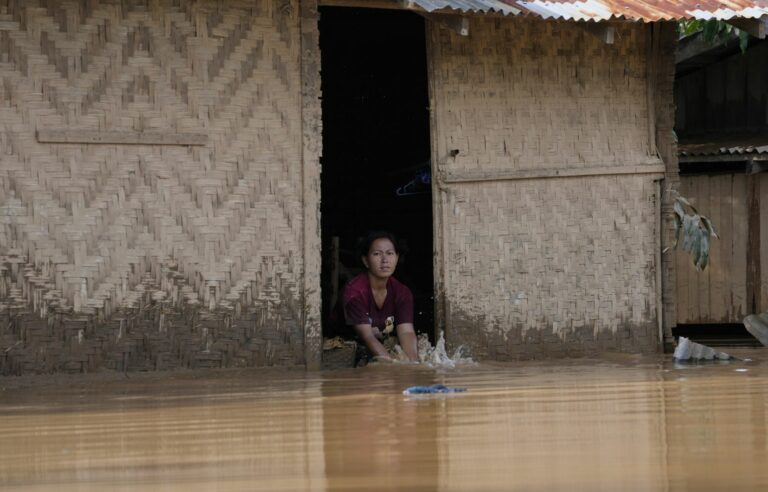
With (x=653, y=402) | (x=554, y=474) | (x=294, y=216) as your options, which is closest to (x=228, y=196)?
(x=294, y=216)

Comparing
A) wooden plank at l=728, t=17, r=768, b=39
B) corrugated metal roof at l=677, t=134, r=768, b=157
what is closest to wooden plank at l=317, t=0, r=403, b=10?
wooden plank at l=728, t=17, r=768, b=39

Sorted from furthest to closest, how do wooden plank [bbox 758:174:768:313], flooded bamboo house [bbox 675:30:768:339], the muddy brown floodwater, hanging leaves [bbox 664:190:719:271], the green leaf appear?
the green leaf, wooden plank [bbox 758:174:768:313], flooded bamboo house [bbox 675:30:768:339], hanging leaves [bbox 664:190:719:271], the muddy brown floodwater

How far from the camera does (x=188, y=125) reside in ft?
25.1

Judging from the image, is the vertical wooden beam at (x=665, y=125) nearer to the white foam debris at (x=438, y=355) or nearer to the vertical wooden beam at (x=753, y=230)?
the white foam debris at (x=438, y=355)

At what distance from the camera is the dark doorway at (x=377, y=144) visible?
11.9 metres

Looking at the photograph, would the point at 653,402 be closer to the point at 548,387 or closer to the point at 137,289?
the point at 548,387

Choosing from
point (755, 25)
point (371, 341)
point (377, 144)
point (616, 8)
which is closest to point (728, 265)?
point (377, 144)

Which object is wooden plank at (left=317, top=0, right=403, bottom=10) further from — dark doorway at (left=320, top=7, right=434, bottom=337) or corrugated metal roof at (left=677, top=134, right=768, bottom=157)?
corrugated metal roof at (left=677, top=134, right=768, bottom=157)

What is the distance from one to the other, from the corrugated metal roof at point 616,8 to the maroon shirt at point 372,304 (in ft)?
7.07

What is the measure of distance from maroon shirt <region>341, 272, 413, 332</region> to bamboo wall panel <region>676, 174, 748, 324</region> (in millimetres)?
4397

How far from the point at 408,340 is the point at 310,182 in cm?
136

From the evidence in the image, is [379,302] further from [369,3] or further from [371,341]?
[369,3]

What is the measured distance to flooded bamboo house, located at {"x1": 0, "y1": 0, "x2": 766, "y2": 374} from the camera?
23.9ft

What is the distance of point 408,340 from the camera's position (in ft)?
27.9
